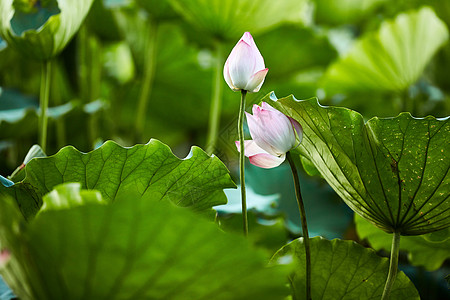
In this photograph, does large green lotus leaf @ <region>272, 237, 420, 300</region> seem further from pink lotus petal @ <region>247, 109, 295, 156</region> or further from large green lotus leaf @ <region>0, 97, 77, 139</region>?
large green lotus leaf @ <region>0, 97, 77, 139</region>

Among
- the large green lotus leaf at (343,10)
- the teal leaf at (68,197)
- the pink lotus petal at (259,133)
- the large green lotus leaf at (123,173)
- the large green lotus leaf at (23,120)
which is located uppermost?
the large green lotus leaf at (343,10)

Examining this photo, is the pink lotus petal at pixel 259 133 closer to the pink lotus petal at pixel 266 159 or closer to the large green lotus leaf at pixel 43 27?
the pink lotus petal at pixel 266 159

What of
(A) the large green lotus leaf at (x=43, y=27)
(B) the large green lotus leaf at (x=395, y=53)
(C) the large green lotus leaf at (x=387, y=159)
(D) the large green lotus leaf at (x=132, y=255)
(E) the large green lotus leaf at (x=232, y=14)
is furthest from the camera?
(B) the large green lotus leaf at (x=395, y=53)

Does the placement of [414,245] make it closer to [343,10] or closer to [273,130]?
[273,130]

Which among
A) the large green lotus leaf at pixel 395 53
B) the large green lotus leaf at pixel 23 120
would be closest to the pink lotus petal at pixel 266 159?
the large green lotus leaf at pixel 23 120

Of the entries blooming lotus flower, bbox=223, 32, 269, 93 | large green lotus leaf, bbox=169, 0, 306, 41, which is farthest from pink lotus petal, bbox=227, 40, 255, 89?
large green lotus leaf, bbox=169, 0, 306, 41

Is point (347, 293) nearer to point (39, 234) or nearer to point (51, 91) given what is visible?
point (39, 234)

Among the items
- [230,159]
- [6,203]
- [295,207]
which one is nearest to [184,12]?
[230,159]
